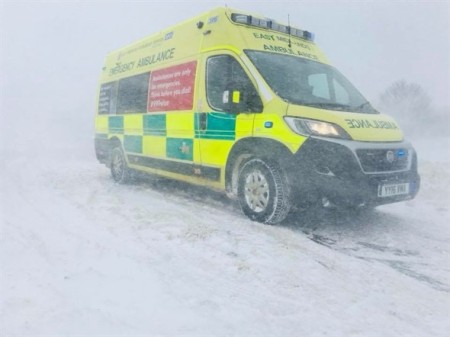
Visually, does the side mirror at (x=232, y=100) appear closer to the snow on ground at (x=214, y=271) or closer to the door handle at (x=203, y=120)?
the door handle at (x=203, y=120)

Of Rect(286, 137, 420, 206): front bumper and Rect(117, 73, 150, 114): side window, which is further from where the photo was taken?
Rect(117, 73, 150, 114): side window

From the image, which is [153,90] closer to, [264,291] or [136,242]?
[136,242]

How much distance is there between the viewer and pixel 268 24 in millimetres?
5125

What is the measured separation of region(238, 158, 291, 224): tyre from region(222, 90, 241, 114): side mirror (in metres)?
0.60

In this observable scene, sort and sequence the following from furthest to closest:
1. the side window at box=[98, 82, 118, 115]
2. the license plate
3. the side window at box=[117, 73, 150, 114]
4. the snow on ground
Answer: the side window at box=[98, 82, 118, 115] → the side window at box=[117, 73, 150, 114] → the license plate → the snow on ground

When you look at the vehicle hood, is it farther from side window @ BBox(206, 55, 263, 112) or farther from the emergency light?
the emergency light

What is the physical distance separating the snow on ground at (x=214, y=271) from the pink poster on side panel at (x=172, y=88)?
1.42 m

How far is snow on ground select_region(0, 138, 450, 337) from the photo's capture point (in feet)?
7.57

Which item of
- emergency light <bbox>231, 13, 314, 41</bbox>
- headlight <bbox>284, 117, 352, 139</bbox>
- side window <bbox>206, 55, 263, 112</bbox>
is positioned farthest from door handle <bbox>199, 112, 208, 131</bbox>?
headlight <bbox>284, 117, 352, 139</bbox>

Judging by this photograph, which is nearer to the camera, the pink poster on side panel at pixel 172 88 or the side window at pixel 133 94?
the pink poster on side panel at pixel 172 88

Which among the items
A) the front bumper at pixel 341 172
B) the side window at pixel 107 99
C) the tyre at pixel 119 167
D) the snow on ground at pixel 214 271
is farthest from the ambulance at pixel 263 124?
the side window at pixel 107 99

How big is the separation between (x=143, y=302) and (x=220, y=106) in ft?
9.34

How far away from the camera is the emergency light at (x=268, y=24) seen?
4957 millimetres

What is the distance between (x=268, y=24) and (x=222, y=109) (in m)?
1.27
